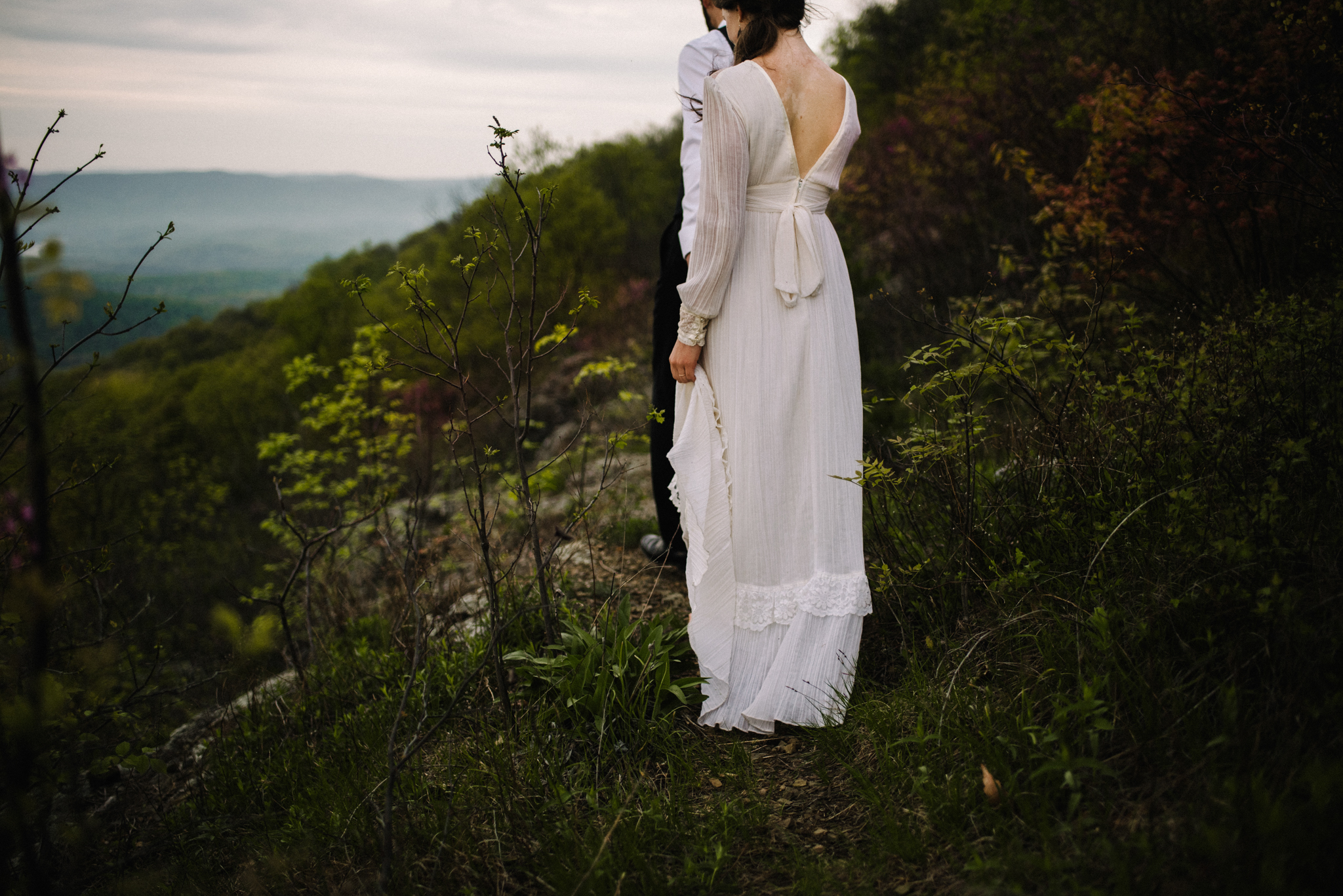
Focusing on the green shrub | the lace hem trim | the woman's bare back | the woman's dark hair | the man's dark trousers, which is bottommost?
the green shrub

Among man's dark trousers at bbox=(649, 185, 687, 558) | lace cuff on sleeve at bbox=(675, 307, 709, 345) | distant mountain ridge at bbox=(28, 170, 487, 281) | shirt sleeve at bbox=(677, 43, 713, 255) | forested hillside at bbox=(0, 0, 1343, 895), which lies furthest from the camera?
man's dark trousers at bbox=(649, 185, 687, 558)

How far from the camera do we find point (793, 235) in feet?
7.29

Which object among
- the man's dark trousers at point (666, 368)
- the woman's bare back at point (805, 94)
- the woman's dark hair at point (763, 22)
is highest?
the woman's dark hair at point (763, 22)

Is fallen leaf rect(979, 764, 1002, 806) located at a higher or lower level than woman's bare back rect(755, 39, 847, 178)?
lower

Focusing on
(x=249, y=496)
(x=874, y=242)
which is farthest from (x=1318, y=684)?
(x=249, y=496)

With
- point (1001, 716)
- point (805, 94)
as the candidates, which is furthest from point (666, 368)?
point (1001, 716)

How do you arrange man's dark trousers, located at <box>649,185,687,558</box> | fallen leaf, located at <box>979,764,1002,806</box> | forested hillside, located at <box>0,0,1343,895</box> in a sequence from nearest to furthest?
1. forested hillside, located at <box>0,0,1343,895</box>
2. fallen leaf, located at <box>979,764,1002,806</box>
3. man's dark trousers, located at <box>649,185,687,558</box>

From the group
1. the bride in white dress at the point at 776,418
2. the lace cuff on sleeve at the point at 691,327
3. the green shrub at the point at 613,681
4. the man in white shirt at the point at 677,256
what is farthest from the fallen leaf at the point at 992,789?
the lace cuff on sleeve at the point at 691,327

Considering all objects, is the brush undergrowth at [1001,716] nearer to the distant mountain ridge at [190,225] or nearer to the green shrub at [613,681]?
the green shrub at [613,681]

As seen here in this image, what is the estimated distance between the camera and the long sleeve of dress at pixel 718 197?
2100 mm

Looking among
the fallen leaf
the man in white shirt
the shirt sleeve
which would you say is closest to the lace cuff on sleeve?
the man in white shirt

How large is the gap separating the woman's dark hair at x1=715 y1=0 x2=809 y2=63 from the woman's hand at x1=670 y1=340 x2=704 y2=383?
0.90m

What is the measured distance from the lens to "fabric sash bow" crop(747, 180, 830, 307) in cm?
222

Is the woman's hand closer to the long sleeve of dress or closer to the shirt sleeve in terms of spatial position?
the long sleeve of dress
